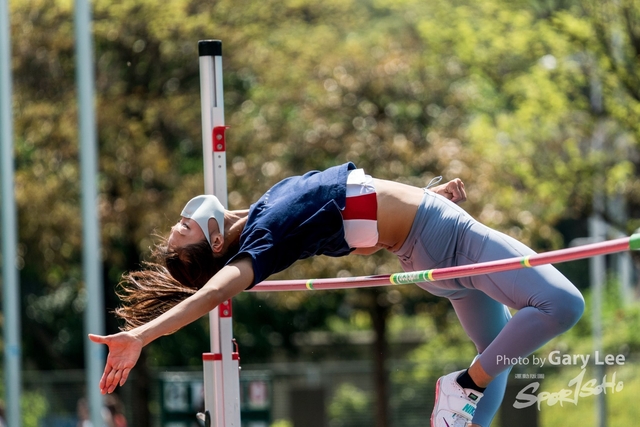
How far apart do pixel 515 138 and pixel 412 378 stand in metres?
4.81

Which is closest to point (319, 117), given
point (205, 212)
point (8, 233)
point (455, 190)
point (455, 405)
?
point (8, 233)

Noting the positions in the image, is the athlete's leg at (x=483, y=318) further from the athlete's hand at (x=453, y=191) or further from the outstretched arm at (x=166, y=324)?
the outstretched arm at (x=166, y=324)

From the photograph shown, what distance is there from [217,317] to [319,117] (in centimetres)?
1042

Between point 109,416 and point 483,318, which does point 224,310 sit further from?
point 109,416

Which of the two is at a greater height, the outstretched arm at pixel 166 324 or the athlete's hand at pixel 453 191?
the athlete's hand at pixel 453 191

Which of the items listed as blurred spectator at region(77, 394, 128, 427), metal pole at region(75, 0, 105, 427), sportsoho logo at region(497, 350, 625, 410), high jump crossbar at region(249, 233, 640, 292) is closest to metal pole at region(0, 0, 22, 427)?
metal pole at region(75, 0, 105, 427)

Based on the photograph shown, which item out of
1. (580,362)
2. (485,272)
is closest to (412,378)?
(580,362)

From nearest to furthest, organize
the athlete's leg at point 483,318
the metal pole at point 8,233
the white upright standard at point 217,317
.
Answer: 1. the athlete's leg at point 483,318
2. the white upright standard at point 217,317
3. the metal pole at point 8,233

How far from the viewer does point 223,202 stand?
199 inches

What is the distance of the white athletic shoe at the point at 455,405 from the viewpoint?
4.43 m

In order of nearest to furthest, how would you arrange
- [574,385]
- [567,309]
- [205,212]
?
1. [567,309]
2. [205,212]
3. [574,385]

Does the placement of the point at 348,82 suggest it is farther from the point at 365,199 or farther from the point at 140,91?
the point at 365,199

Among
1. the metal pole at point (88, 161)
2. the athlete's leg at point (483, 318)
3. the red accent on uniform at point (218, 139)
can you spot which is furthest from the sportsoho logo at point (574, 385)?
the metal pole at point (88, 161)

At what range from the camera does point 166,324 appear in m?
3.94
